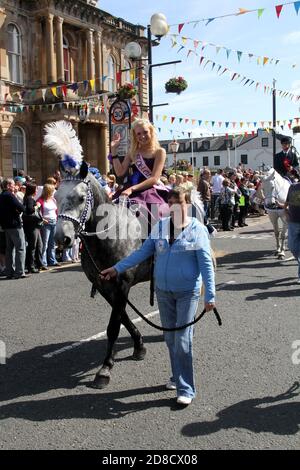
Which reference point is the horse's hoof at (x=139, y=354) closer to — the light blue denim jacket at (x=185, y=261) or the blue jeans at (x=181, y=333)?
the blue jeans at (x=181, y=333)

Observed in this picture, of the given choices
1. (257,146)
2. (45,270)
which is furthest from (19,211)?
(257,146)

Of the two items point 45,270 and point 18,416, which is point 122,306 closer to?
point 18,416

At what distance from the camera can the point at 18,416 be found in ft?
13.1

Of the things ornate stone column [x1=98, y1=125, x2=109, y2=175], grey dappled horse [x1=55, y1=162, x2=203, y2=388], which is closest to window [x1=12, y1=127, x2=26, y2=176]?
ornate stone column [x1=98, y1=125, x2=109, y2=175]

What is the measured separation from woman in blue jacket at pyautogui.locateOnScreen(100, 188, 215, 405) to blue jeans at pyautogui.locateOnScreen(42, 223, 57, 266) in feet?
26.1

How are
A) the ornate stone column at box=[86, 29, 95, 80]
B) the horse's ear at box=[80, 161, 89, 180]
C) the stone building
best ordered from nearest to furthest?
the horse's ear at box=[80, 161, 89, 180] → the stone building → the ornate stone column at box=[86, 29, 95, 80]

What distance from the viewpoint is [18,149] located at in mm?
26156

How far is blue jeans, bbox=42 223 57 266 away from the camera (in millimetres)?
11844

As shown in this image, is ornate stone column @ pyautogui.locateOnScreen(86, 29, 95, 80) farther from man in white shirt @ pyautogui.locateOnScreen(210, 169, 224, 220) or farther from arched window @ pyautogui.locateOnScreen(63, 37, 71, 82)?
man in white shirt @ pyautogui.locateOnScreen(210, 169, 224, 220)

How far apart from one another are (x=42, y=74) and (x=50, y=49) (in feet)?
4.71

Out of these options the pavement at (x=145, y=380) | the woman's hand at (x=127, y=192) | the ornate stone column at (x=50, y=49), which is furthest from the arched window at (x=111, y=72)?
the woman's hand at (x=127, y=192)

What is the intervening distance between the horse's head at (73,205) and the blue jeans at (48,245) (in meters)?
7.43

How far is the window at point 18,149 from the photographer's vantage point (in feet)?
85.0

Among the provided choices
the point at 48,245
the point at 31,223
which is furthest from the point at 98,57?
the point at 31,223
